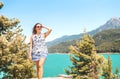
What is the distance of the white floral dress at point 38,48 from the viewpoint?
695 cm

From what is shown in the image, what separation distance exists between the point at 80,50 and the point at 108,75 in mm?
4735

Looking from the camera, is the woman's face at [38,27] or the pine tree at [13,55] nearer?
the woman's face at [38,27]

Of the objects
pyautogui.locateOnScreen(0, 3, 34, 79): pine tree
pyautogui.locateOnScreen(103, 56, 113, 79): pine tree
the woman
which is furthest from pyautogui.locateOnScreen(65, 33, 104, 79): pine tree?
the woman

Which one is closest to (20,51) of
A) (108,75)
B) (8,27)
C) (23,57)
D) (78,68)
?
(23,57)

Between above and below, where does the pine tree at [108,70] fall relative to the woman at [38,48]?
below

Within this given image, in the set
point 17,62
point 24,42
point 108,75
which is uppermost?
point 24,42

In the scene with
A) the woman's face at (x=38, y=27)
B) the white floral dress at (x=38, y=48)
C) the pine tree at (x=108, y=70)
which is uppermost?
the woman's face at (x=38, y=27)

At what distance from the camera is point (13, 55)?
2127 cm

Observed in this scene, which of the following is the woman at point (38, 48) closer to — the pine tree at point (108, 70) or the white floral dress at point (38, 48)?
the white floral dress at point (38, 48)

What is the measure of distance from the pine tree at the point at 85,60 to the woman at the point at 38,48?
25.8 metres

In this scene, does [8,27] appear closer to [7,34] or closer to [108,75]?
[7,34]

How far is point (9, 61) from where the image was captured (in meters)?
21.1

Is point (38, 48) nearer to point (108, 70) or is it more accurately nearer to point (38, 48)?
point (38, 48)

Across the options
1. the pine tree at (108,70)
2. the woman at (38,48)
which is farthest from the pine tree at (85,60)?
the woman at (38,48)
